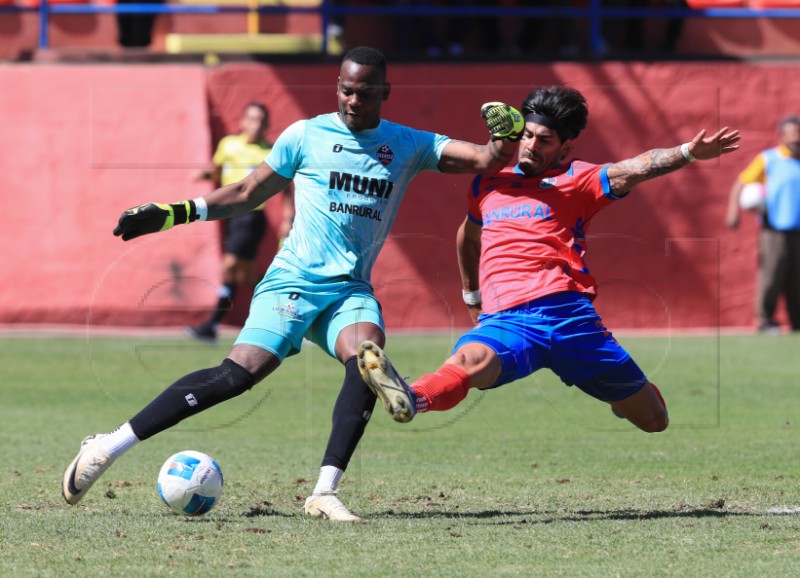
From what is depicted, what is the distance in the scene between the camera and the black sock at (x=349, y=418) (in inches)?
A: 252

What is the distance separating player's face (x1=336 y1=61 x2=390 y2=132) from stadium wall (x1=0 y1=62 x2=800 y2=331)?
8.19 m

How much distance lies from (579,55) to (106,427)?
838cm

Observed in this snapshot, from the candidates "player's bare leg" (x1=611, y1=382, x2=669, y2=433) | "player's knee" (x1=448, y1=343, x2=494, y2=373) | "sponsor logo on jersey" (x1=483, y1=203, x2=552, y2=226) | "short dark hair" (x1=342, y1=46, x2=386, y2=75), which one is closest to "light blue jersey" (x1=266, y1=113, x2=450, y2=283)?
"short dark hair" (x1=342, y1=46, x2=386, y2=75)

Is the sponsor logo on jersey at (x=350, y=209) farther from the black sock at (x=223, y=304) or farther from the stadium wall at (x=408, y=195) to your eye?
the stadium wall at (x=408, y=195)

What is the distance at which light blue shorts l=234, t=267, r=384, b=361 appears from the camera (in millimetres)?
6574

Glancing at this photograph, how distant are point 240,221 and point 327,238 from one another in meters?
7.64

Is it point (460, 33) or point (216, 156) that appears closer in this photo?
point (216, 156)

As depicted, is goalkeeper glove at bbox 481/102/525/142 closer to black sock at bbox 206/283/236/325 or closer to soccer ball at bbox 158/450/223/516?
soccer ball at bbox 158/450/223/516

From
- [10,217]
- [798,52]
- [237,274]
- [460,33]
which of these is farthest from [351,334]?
[798,52]

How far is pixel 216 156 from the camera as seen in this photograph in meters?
14.4

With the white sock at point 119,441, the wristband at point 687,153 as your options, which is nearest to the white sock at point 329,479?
the white sock at point 119,441

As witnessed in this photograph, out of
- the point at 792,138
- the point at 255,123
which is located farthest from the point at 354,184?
the point at 792,138

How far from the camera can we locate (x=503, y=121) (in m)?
6.40

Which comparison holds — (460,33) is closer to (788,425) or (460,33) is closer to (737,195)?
(737,195)
